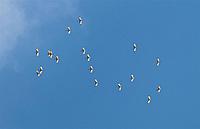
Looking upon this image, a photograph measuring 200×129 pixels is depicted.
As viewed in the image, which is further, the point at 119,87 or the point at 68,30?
the point at 119,87

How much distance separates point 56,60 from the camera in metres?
138

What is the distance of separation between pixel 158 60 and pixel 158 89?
26.5 feet

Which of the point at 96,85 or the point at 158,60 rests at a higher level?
the point at 158,60

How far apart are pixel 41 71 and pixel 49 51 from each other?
30.6ft

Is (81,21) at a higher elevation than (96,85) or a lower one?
higher

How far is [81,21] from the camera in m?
131

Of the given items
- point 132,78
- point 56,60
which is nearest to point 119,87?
point 132,78

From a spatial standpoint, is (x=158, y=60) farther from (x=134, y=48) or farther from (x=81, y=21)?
(x=81, y=21)

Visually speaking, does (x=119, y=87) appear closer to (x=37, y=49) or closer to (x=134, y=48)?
(x=134, y=48)

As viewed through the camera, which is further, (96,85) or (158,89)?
(158,89)

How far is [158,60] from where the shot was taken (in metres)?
146

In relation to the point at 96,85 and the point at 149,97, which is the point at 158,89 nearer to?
→ the point at 149,97

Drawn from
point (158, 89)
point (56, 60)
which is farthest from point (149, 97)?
point (56, 60)

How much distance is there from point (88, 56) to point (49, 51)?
10.0 metres
